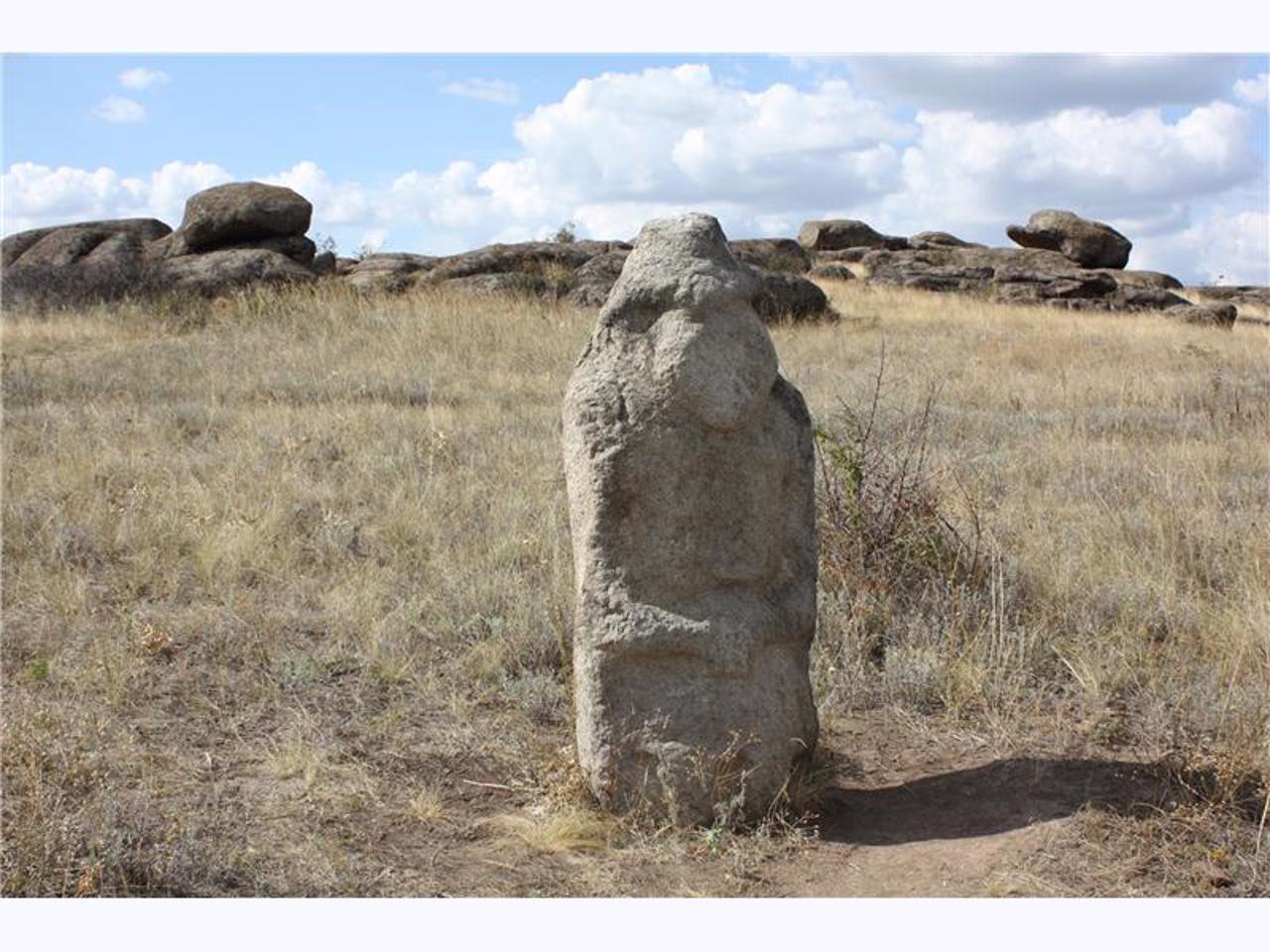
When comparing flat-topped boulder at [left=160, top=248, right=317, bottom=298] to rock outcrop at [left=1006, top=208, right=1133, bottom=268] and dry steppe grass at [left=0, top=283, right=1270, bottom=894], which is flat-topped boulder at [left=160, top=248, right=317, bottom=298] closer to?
dry steppe grass at [left=0, top=283, right=1270, bottom=894]

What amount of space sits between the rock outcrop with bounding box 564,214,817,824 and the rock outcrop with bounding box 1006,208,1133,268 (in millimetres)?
28298

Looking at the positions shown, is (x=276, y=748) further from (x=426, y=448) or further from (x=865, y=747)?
(x=426, y=448)

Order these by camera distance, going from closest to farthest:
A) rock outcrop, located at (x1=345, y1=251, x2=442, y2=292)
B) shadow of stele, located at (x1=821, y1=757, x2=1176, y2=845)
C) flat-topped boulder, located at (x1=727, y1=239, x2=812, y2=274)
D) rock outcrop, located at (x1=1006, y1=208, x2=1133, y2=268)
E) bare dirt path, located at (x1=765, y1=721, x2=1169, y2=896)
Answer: bare dirt path, located at (x1=765, y1=721, x2=1169, y2=896) → shadow of stele, located at (x1=821, y1=757, x2=1176, y2=845) → rock outcrop, located at (x1=345, y1=251, x2=442, y2=292) → flat-topped boulder, located at (x1=727, y1=239, x2=812, y2=274) → rock outcrop, located at (x1=1006, y1=208, x2=1133, y2=268)

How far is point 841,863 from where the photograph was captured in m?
3.84

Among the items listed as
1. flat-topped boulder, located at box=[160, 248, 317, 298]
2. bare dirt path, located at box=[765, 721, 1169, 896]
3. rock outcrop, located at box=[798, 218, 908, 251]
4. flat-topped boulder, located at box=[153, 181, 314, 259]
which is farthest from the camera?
rock outcrop, located at box=[798, 218, 908, 251]

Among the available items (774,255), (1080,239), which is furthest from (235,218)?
(1080,239)

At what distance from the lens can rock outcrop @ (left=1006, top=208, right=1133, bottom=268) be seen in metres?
30.3

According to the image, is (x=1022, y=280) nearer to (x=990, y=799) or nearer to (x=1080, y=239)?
(x=1080, y=239)

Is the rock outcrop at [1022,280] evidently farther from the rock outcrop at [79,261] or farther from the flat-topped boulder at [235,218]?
the rock outcrop at [79,261]

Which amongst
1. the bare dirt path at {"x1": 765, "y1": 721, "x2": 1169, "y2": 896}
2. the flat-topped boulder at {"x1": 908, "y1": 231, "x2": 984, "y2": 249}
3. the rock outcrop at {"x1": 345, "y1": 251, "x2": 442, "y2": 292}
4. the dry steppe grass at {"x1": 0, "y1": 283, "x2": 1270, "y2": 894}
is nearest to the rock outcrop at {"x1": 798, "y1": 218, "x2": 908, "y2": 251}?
the flat-topped boulder at {"x1": 908, "y1": 231, "x2": 984, "y2": 249}

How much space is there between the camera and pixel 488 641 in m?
5.70

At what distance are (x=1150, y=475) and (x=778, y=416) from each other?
16.3 feet

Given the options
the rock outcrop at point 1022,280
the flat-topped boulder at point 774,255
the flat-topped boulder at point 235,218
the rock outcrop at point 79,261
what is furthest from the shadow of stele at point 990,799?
the rock outcrop at point 1022,280

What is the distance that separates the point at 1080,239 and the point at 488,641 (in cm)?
2774
